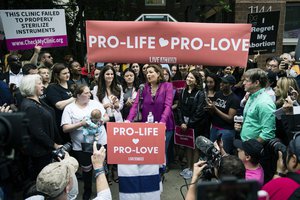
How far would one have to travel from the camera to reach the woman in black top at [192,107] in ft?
16.3

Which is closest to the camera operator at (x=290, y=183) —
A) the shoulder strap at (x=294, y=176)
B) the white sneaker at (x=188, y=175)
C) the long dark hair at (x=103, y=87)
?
the shoulder strap at (x=294, y=176)

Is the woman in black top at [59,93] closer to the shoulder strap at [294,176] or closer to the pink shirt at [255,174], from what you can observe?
the pink shirt at [255,174]

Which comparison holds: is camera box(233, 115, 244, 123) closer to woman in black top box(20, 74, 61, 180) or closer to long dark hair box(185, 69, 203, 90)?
long dark hair box(185, 69, 203, 90)

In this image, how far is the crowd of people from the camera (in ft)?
11.4

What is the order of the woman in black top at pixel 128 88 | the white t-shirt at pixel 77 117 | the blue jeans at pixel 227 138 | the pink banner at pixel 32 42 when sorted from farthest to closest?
the pink banner at pixel 32 42, the woman in black top at pixel 128 88, the blue jeans at pixel 227 138, the white t-shirt at pixel 77 117

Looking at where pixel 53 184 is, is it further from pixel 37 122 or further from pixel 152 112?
pixel 152 112

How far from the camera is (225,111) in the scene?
496cm

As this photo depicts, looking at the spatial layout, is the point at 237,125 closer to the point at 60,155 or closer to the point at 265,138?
the point at 265,138

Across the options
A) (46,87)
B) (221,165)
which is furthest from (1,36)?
(221,165)

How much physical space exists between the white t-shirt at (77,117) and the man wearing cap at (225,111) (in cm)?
171

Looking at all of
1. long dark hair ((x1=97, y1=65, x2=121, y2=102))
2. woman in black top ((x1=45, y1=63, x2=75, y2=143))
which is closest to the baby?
woman in black top ((x1=45, y1=63, x2=75, y2=143))

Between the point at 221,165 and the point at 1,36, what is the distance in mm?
9000

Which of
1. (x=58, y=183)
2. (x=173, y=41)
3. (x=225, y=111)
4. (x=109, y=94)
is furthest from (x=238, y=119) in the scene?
(x=58, y=183)

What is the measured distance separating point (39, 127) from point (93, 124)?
2.33 ft
